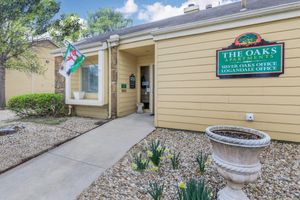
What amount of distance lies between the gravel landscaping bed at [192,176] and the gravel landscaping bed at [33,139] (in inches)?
78.8

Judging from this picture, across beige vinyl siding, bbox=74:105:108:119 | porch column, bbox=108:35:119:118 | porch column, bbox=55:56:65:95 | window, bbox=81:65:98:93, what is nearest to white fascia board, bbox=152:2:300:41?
porch column, bbox=108:35:119:118

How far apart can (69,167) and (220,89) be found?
398 centimetres

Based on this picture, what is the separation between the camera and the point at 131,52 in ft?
23.0

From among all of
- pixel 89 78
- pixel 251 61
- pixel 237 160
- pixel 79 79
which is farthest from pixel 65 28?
pixel 237 160

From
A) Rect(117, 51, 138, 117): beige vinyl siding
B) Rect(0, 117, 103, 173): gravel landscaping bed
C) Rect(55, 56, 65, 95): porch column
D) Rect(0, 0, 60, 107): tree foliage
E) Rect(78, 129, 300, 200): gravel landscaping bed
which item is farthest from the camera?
Rect(55, 56, 65, 95): porch column

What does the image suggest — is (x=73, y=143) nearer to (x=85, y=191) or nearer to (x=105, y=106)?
(x=85, y=191)

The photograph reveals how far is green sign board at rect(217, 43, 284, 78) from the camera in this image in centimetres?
371

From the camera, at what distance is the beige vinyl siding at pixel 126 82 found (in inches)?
263

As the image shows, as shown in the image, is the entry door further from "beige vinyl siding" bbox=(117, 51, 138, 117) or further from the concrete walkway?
the concrete walkway

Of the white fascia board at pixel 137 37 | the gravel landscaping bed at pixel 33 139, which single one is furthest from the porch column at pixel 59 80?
the white fascia board at pixel 137 37

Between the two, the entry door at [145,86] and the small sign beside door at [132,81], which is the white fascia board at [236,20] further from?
the small sign beside door at [132,81]

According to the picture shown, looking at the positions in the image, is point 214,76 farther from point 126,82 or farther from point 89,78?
point 89,78

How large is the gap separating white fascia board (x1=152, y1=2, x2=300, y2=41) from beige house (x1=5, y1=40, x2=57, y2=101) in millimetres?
Result: 11850

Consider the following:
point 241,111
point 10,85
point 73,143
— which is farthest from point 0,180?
point 10,85
